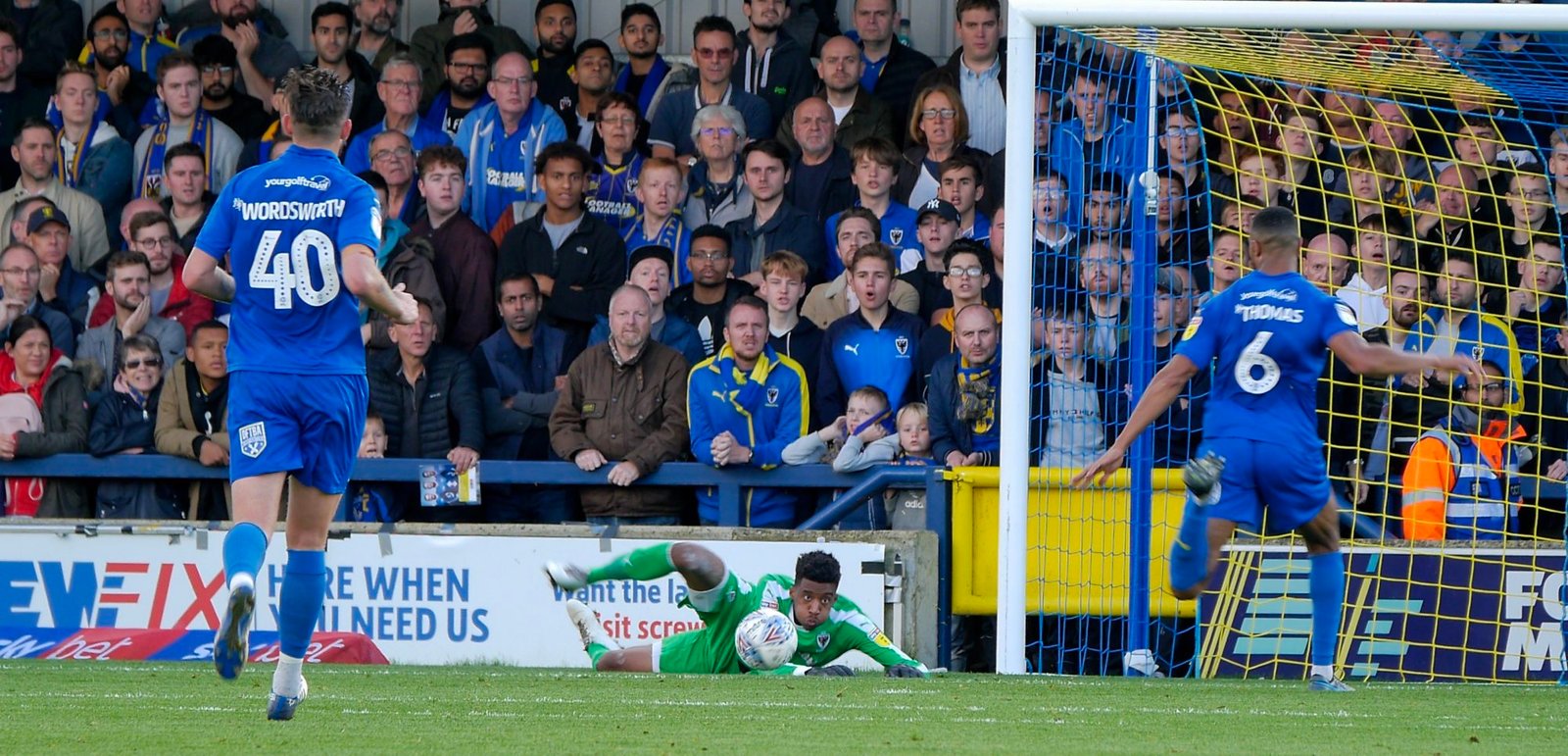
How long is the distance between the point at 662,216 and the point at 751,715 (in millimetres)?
6011

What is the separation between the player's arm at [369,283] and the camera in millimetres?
5598

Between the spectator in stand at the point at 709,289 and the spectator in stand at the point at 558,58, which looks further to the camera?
the spectator in stand at the point at 558,58

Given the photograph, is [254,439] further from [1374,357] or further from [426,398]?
[426,398]

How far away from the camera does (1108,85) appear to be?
11.1m

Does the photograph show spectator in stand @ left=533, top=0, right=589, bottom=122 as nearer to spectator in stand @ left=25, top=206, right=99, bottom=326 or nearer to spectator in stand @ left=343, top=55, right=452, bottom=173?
spectator in stand @ left=343, top=55, right=452, bottom=173

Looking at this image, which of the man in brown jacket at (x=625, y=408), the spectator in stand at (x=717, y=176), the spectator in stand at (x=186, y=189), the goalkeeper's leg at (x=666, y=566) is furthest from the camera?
the spectator in stand at (x=186, y=189)

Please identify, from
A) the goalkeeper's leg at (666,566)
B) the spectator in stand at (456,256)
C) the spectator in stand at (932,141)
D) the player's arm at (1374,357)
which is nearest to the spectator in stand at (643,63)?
the spectator in stand at (456,256)

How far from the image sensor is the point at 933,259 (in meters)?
11.7

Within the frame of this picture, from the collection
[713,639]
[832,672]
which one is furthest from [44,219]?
[832,672]

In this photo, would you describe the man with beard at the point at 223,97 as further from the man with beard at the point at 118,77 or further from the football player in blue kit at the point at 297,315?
the football player in blue kit at the point at 297,315

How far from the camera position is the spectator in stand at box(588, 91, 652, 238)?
1240cm

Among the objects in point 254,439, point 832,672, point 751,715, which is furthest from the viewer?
point 832,672

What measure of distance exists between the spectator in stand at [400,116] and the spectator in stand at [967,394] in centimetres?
401

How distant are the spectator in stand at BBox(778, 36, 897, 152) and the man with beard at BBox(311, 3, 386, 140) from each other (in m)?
2.87
